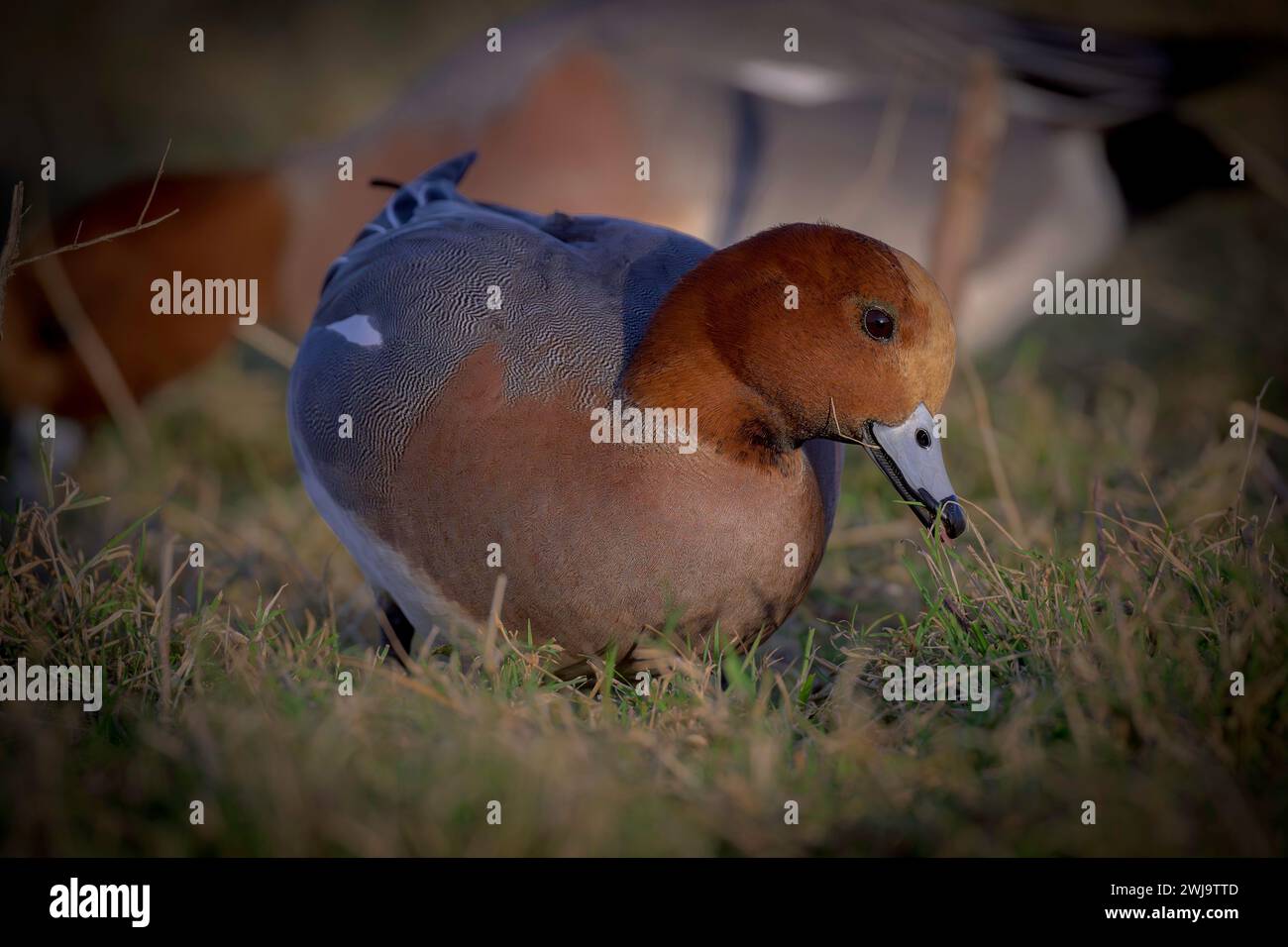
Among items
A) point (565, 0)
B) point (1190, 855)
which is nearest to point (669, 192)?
point (565, 0)

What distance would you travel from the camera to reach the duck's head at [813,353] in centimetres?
245

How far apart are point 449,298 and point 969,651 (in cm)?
136

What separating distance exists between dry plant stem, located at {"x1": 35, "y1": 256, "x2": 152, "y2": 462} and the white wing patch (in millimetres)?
2085

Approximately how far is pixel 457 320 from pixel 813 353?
2.57 ft

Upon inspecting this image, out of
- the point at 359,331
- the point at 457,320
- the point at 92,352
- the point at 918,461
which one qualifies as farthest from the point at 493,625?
the point at 92,352

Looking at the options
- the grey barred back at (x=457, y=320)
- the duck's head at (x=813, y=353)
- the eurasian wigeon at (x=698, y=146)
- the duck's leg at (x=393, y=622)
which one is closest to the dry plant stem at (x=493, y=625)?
the grey barred back at (x=457, y=320)

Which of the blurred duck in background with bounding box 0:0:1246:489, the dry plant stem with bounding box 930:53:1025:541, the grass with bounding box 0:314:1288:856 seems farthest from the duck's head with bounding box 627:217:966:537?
the blurred duck in background with bounding box 0:0:1246:489

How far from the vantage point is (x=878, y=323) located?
245 centimetres

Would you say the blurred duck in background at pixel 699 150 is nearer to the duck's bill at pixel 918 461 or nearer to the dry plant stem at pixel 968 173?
the dry plant stem at pixel 968 173

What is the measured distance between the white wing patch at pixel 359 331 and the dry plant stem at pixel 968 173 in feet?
8.48

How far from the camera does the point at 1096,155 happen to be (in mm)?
5289

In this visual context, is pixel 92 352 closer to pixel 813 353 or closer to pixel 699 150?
pixel 699 150

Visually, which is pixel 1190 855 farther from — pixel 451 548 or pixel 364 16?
pixel 364 16

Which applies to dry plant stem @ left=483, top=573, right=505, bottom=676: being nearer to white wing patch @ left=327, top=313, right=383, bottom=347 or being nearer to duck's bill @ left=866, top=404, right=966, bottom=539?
white wing patch @ left=327, top=313, right=383, bottom=347
